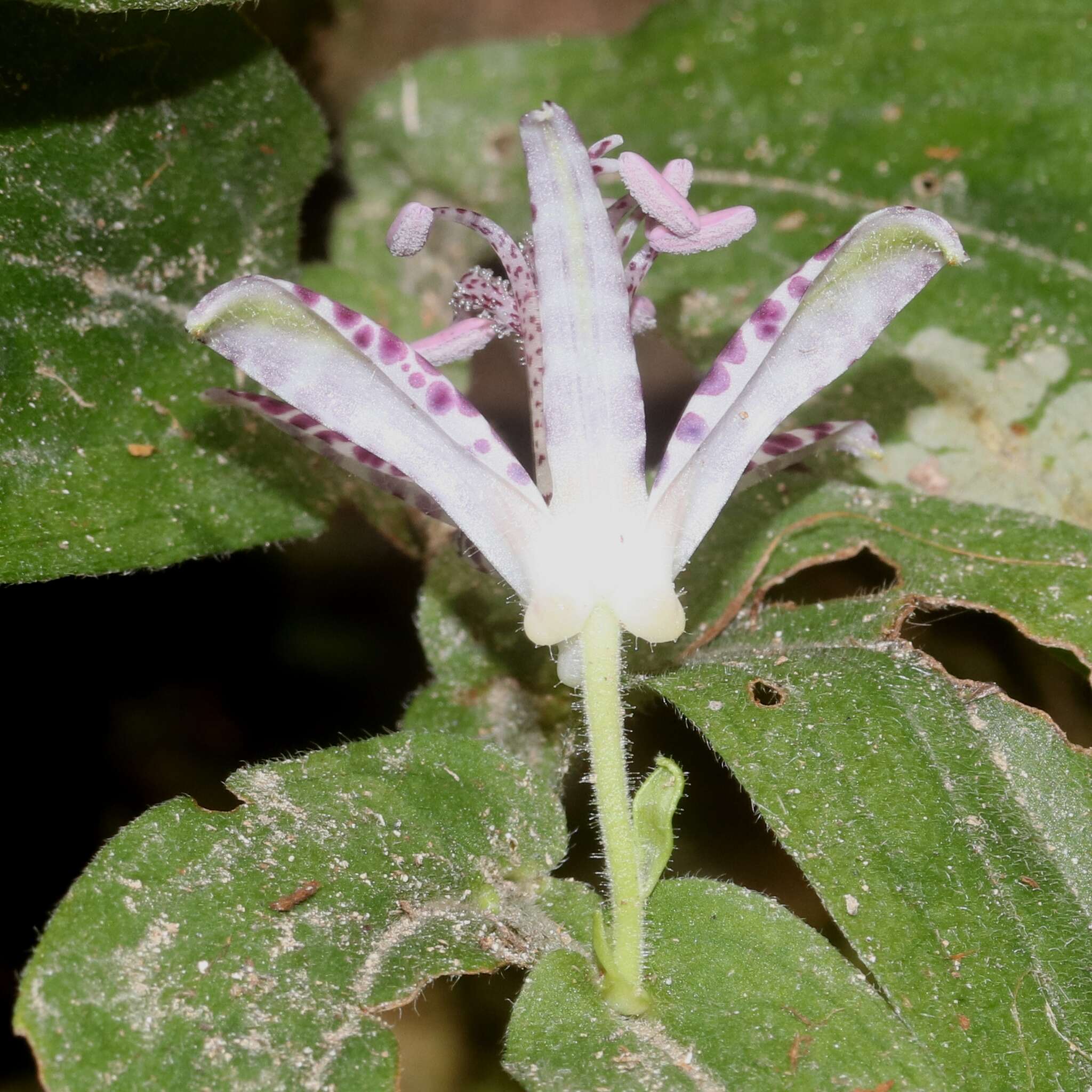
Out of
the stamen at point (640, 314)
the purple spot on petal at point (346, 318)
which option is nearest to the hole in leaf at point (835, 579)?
the stamen at point (640, 314)

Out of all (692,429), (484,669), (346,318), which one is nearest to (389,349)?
(346,318)

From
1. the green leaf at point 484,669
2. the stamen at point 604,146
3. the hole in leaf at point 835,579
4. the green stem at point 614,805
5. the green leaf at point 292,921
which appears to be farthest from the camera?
the hole in leaf at point 835,579

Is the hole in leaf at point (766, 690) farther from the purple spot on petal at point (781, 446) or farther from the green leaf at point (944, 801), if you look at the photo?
the purple spot on petal at point (781, 446)

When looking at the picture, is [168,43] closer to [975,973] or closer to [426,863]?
[426,863]

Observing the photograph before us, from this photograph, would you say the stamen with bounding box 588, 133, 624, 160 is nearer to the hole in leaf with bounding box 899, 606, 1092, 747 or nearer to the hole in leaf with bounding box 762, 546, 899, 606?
the hole in leaf with bounding box 762, 546, 899, 606

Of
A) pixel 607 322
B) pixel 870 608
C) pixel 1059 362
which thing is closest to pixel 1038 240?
pixel 1059 362

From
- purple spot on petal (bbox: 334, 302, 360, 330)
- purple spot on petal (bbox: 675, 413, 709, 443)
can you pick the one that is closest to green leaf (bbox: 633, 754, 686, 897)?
purple spot on petal (bbox: 675, 413, 709, 443)
